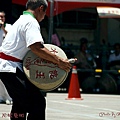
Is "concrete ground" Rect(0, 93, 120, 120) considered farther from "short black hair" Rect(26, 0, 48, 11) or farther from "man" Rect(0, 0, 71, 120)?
"short black hair" Rect(26, 0, 48, 11)

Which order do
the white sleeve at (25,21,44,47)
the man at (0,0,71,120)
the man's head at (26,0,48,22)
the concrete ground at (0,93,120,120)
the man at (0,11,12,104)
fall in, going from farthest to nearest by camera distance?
the man at (0,11,12,104)
the concrete ground at (0,93,120,120)
the man's head at (26,0,48,22)
the man at (0,0,71,120)
the white sleeve at (25,21,44,47)

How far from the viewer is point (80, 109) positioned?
11.5 m

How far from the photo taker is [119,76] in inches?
670

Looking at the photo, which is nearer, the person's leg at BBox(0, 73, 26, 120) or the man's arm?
the man's arm

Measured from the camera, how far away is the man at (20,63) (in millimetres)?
6273

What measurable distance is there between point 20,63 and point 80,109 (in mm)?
5155

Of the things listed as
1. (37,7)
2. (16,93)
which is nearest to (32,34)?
(37,7)

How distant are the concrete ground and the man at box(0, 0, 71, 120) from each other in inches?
119

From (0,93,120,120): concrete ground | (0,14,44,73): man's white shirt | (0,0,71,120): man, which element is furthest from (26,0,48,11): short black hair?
(0,93,120,120): concrete ground

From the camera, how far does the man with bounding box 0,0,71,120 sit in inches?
247

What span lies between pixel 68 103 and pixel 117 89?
4123 mm

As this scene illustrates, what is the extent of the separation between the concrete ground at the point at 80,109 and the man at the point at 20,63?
301cm

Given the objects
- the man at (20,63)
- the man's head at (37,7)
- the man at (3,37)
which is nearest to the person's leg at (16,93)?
the man at (20,63)

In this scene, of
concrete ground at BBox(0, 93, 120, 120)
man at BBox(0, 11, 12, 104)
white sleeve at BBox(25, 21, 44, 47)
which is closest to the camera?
white sleeve at BBox(25, 21, 44, 47)
